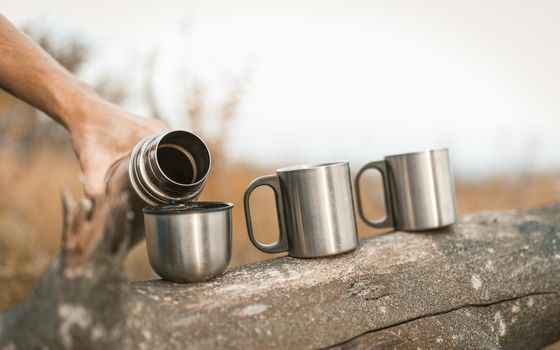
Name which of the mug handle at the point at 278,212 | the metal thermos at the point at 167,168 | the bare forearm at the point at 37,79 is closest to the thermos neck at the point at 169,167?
the metal thermos at the point at 167,168

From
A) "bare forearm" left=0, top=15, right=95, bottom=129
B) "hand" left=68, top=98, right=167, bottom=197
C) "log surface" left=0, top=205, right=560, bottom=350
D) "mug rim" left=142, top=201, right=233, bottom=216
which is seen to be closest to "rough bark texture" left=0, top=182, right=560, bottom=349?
"log surface" left=0, top=205, right=560, bottom=350

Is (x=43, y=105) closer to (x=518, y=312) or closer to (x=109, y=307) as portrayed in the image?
(x=109, y=307)

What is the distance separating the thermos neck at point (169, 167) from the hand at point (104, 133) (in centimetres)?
18

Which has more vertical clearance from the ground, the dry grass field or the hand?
the hand

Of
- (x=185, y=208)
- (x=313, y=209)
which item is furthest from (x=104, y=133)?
(x=313, y=209)

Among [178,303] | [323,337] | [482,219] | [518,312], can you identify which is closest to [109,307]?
[178,303]

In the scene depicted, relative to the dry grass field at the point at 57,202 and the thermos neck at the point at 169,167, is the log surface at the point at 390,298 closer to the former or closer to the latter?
the thermos neck at the point at 169,167

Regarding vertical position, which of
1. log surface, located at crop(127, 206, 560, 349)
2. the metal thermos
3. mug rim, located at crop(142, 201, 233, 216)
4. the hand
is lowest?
log surface, located at crop(127, 206, 560, 349)

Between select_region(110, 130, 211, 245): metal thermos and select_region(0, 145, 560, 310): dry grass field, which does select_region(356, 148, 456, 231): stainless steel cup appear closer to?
select_region(110, 130, 211, 245): metal thermos

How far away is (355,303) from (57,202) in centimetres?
288

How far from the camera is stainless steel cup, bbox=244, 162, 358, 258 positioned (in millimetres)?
1459

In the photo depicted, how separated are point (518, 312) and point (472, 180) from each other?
271 cm

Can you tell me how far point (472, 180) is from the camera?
166 inches

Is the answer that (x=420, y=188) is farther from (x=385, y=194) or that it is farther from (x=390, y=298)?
(x=390, y=298)
